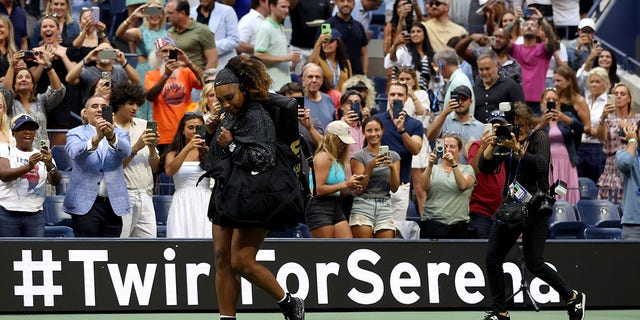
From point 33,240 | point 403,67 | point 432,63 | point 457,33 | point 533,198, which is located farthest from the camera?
point 457,33

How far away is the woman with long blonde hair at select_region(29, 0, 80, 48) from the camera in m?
14.5

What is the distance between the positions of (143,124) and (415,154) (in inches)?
112

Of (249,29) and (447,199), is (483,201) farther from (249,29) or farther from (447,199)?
(249,29)

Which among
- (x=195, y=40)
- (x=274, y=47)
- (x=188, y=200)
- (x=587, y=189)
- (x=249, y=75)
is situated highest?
(x=249, y=75)

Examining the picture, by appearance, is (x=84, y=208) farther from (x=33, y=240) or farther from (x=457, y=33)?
(x=457, y=33)

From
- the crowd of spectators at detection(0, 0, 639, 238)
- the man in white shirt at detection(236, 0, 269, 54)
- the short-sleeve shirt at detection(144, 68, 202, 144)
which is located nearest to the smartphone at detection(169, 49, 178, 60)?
the crowd of spectators at detection(0, 0, 639, 238)

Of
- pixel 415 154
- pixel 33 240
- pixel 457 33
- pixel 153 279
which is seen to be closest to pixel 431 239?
pixel 415 154

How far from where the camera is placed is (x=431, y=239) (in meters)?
12.2

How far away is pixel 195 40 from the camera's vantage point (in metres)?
14.8

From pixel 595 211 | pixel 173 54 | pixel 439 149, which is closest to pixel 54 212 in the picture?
pixel 173 54

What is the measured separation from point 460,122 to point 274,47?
2.49 metres

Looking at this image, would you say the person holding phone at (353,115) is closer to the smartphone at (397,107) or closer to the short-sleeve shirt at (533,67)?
the smartphone at (397,107)

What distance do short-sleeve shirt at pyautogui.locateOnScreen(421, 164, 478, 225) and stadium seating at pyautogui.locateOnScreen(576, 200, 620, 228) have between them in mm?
2130

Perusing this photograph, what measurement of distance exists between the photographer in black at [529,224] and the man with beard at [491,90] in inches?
162
